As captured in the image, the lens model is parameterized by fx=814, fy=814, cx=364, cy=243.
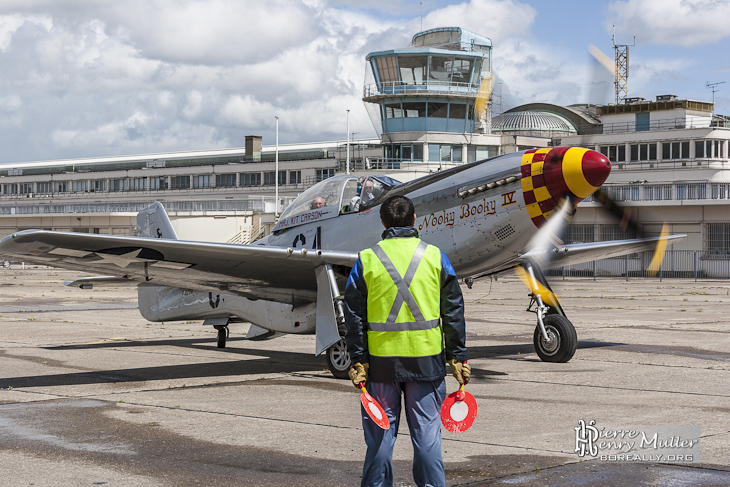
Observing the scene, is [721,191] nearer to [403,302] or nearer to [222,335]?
[222,335]

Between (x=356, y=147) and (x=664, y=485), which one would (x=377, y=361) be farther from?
(x=356, y=147)

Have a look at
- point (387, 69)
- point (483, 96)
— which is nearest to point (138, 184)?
point (387, 69)

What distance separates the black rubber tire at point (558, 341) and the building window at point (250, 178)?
70828 millimetres

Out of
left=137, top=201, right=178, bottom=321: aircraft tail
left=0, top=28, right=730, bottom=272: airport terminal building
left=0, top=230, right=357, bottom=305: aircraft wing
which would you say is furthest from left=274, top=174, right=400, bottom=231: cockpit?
left=0, top=28, right=730, bottom=272: airport terminal building

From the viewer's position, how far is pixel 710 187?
50.6 meters

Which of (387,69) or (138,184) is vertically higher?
(387,69)

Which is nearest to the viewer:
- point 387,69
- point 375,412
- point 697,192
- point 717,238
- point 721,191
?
point 375,412

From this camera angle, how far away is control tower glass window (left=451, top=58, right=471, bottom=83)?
55875 mm

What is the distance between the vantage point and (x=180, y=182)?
290 feet

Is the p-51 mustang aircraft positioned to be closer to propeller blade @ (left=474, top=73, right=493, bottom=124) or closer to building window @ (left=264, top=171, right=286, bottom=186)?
propeller blade @ (left=474, top=73, right=493, bottom=124)

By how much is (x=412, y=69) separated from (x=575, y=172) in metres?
48.3

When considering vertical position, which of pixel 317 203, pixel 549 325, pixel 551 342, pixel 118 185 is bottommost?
pixel 551 342

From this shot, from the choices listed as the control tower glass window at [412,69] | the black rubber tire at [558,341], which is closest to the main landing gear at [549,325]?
the black rubber tire at [558,341]

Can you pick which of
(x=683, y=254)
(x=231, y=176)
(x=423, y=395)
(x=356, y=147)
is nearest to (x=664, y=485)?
(x=423, y=395)
